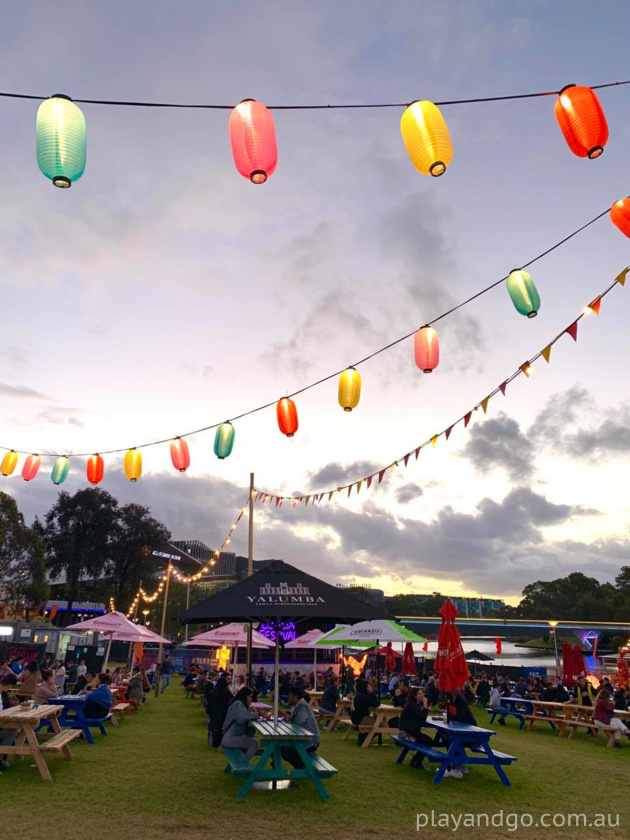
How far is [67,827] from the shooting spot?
5238mm

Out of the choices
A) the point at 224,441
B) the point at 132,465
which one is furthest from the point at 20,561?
the point at 224,441

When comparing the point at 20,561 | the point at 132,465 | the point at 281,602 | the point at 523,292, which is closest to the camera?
the point at 281,602

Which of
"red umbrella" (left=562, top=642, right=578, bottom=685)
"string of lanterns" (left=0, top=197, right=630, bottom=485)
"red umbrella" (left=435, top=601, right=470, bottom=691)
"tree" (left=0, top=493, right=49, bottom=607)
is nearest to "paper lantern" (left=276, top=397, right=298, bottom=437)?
"string of lanterns" (left=0, top=197, right=630, bottom=485)

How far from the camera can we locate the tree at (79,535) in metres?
44.4

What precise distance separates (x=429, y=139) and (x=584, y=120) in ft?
5.05

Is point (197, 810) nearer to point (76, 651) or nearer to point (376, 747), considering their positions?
point (376, 747)

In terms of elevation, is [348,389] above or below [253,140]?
below

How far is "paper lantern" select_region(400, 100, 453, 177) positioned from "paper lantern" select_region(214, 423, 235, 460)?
7719 millimetres

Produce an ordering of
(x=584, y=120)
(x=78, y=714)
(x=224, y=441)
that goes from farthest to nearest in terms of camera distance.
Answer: (x=224, y=441)
(x=78, y=714)
(x=584, y=120)

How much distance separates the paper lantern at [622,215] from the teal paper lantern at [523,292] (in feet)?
4.40

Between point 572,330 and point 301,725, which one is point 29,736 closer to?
point 301,725

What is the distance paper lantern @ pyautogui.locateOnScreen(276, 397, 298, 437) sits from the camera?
11.8 metres

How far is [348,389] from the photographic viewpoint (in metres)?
10.6

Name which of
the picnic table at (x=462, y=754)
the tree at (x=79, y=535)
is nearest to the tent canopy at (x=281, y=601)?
the picnic table at (x=462, y=754)
